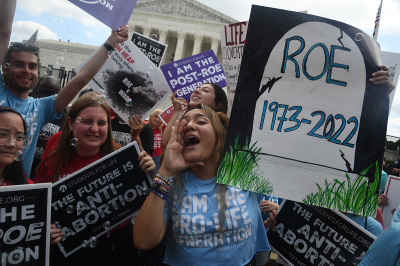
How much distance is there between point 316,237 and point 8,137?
1753 mm

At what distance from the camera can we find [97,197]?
194 centimetres

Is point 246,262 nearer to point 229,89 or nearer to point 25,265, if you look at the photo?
point 25,265

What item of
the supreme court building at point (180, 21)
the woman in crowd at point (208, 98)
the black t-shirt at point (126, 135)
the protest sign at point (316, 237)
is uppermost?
the supreme court building at point (180, 21)

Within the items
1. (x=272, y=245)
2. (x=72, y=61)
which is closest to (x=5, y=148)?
(x=272, y=245)

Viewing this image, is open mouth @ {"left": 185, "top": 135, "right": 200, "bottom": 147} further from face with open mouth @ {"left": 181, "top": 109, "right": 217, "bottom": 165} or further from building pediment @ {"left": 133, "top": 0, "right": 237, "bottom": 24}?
building pediment @ {"left": 133, "top": 0, "right": 237, "bottom": 24}

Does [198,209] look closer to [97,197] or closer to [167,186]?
[167,186]

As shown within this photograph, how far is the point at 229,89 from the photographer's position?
328 centimetres

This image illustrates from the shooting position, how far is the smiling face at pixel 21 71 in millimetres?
2170

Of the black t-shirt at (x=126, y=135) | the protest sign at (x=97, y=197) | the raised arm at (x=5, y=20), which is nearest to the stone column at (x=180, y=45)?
the black t-shirt at (x=126, y=135)

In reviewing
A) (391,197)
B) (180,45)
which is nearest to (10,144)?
(391,197)

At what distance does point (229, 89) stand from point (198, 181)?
70.3 inches

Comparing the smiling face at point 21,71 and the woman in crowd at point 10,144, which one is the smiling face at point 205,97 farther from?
the woman in crowd at point 10,144

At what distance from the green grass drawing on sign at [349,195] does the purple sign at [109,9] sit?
6.37 feet

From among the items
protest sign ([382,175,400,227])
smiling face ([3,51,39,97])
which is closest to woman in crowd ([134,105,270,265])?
smiling face ([3,51,39,97])
